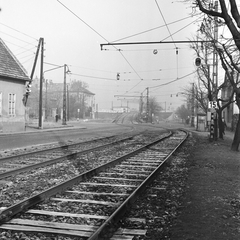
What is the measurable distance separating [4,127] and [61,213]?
2466 centimetres

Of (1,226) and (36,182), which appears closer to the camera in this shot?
(1,226)

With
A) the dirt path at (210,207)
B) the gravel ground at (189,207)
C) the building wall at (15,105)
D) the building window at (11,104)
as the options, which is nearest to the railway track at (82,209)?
the gravel ground at (189,207)

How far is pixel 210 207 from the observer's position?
20.9 ft

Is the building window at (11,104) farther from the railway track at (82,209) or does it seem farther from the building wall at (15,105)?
the railway track at (82,209)

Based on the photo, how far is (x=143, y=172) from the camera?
10.1 m

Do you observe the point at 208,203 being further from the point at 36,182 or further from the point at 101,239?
the point at 36,182

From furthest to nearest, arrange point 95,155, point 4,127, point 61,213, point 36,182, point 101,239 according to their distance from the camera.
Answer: point 4,127 → point 95,155 → point 36,182 → point 61,213 → point 101,239

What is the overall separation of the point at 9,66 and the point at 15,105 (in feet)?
11.5

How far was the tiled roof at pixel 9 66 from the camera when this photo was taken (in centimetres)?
2833

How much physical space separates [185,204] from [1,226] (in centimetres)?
344

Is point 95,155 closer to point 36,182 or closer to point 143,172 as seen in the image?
point 143,172

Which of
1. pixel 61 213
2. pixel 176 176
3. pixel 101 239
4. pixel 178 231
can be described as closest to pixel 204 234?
pixel 178 231

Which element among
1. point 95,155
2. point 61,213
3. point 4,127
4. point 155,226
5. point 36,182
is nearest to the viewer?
point 155,226

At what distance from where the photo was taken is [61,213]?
571cm
